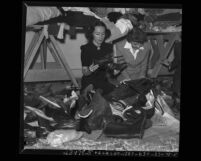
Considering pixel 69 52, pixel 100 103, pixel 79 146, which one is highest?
pixel 69 52

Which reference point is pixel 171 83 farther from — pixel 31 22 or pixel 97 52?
pixel 31 22

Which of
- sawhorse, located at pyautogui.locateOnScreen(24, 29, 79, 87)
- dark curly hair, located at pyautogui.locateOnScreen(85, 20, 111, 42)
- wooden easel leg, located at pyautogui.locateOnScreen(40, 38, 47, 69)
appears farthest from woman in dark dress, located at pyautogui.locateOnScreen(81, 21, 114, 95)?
wooden easel leg, located at pyautogui.locateOnScreen(40, 38, 47, 69)

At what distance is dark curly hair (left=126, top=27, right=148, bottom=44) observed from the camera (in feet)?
14.0

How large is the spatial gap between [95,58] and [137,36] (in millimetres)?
316

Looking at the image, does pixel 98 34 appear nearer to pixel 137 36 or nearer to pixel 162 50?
pixel 137 36

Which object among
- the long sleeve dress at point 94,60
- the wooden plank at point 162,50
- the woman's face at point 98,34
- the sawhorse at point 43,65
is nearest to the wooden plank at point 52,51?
the sawhorse at point 43,65

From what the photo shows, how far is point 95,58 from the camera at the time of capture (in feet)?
14.0

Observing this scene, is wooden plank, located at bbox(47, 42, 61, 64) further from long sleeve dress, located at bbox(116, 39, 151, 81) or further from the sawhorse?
long sleeve dress, located at bbox(116, 39, 151, 81)

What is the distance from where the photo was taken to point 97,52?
4266 millimetres

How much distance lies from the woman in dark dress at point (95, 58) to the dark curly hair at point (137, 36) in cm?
15

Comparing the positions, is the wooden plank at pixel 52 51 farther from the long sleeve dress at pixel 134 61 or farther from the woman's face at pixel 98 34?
the long sleeve dress at pixel 134 61

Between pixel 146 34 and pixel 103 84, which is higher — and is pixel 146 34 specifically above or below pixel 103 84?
above

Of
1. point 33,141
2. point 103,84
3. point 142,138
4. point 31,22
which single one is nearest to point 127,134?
point 142,138

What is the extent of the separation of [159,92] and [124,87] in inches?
9.3
